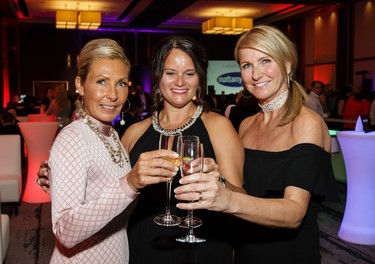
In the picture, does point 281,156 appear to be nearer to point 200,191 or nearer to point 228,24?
point 200,191

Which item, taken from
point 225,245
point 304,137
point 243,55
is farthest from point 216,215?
point 243,55

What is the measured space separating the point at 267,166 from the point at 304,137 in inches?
9.1

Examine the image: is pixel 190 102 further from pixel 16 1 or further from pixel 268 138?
pixel 16 1

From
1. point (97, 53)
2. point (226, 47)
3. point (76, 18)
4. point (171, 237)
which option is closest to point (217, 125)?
point (171, 237)

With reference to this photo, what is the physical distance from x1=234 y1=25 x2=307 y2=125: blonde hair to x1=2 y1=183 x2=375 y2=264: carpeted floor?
8.57 feet

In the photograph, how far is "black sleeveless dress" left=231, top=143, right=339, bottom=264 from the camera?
1683 mm

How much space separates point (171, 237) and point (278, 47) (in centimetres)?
101

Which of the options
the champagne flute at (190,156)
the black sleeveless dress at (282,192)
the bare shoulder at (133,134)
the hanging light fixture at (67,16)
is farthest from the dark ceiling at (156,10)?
the champagne flute at (190,156)

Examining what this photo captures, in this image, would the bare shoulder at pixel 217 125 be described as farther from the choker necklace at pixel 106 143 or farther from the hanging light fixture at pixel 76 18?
the hanging light fixture at pixel 76 18

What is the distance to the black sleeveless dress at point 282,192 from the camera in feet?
5.52

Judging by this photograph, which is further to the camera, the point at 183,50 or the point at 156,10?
the point at 156,10

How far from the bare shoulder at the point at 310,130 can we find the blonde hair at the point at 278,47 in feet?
0.17

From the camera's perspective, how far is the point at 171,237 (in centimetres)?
206

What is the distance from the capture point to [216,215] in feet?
6.82
